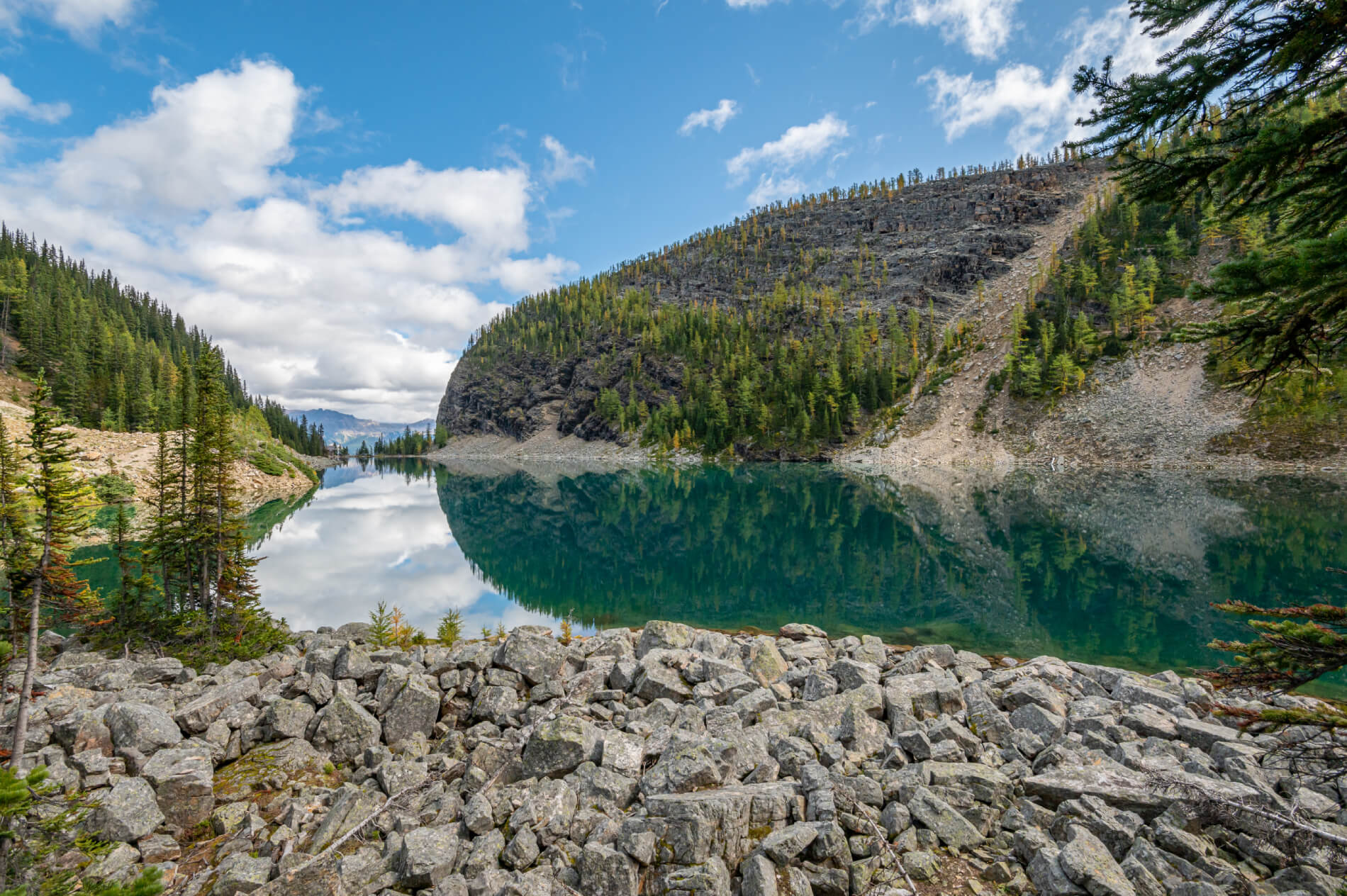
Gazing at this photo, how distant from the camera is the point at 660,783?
700 cm

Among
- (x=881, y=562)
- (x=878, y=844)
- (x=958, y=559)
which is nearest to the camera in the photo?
(x=878, y=844)

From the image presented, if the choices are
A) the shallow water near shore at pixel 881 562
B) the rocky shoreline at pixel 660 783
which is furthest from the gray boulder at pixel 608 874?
the shallow water near shore at pixel 881 562

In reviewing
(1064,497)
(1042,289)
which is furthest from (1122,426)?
(1042,289)

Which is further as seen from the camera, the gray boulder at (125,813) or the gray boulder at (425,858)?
the gray boulder at (125,813)

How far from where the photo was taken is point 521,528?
49750 millimetres

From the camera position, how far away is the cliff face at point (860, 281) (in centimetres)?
15725

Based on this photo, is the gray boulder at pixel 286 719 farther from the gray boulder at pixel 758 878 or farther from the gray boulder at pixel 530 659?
the gray boulder at pixel 758 878

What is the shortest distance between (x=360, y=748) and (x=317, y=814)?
1797mm

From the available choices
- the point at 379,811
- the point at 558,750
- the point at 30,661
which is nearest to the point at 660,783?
the point at 558,750

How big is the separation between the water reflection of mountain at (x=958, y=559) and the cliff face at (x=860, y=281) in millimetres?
98972

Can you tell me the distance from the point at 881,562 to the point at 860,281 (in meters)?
162

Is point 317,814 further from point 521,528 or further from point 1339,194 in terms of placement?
point 521,528

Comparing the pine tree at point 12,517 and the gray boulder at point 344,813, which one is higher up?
the pine tree at point 12,517

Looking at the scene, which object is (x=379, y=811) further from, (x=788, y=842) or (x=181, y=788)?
(x=788, y=842)
